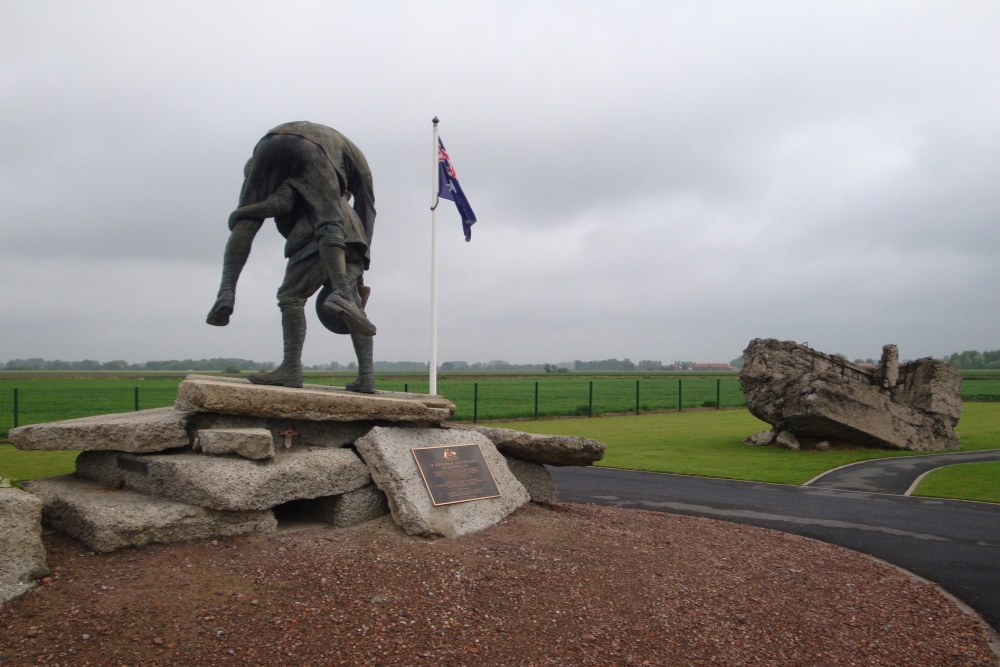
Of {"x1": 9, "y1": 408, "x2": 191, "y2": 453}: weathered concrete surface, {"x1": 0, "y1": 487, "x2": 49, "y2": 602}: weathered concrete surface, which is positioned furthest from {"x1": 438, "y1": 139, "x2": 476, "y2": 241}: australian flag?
{"x1": 0, "y1": 487, "x2": 49, "y2": 602}: weathered concrete surface

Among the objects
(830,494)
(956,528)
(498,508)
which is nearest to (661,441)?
(830,494)

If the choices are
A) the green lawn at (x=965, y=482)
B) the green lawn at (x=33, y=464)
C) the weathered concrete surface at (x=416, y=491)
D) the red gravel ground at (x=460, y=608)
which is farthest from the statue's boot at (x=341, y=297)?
the green lawn at (x=965, y=482)

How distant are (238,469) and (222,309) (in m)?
2.07

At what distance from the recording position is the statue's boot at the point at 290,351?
738cm

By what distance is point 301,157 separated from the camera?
23.4 feet

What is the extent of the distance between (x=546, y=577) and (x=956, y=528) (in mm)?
5485

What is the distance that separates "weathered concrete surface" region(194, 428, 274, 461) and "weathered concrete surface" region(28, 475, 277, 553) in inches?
18.3

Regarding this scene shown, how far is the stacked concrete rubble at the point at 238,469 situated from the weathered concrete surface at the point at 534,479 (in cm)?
85

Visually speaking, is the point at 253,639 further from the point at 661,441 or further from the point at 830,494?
the point at 661,441

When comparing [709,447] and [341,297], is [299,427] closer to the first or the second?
[341,297]

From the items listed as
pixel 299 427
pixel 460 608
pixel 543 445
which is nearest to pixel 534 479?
pixel 543 445

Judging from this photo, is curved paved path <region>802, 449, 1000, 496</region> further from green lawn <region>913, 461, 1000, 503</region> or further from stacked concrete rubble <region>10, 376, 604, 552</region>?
stacked concrete rubble <region>10, 376, 604, 552</region>

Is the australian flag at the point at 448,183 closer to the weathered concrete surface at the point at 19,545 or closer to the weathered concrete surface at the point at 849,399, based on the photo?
the weathered concrete surface at the point at 849,399

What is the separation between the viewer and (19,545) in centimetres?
459
